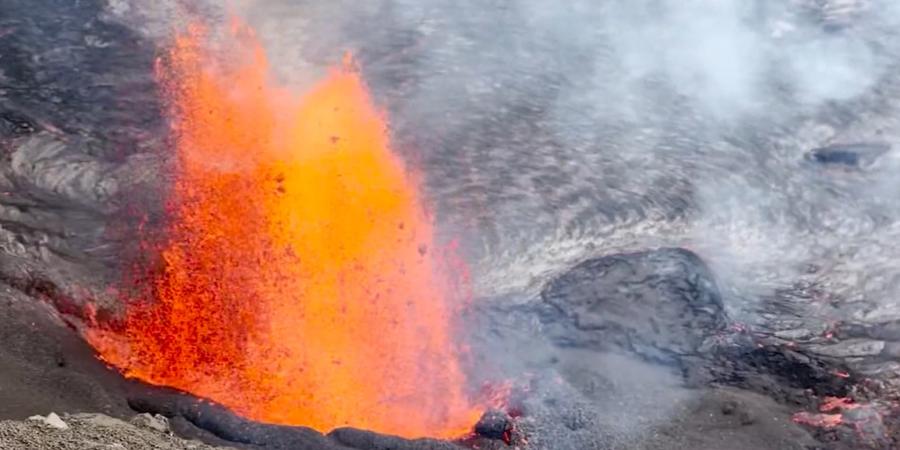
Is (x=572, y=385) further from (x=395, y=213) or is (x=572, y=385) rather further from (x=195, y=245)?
(x=195, y=245)

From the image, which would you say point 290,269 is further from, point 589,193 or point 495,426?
point 495,426

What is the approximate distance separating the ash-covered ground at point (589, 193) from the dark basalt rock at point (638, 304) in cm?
3

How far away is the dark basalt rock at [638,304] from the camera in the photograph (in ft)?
34.8

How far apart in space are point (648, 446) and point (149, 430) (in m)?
4.61

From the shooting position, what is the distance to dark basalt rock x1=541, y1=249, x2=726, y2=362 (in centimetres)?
1060

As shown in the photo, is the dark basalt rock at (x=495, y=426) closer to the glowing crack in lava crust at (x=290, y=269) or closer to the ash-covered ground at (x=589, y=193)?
the ash-covered ground at (x=589, y=193)

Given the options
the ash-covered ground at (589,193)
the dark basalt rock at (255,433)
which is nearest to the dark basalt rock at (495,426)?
the ash-covered ground at (589,193)

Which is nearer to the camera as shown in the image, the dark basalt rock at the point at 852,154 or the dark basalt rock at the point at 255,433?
the dark basalt rock at the point at 255,433

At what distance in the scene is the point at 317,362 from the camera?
430 inches

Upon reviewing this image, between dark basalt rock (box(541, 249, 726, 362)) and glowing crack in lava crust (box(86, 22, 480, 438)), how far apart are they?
1.41 metres

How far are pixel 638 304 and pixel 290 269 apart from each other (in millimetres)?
4391

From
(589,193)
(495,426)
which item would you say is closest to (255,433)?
(495,426)

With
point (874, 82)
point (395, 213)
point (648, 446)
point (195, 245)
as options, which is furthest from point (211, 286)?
point (874, 82)

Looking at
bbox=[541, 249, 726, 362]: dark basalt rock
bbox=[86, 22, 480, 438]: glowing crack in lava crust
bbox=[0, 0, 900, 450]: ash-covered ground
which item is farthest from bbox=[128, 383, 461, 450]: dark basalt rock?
bbox=[541, 249, 726, 362]: dark basalt rock
